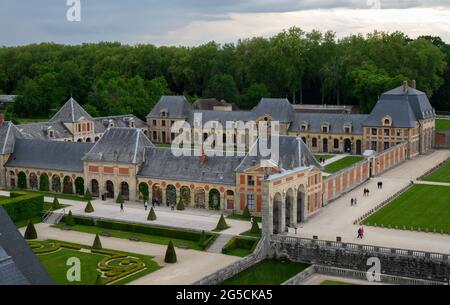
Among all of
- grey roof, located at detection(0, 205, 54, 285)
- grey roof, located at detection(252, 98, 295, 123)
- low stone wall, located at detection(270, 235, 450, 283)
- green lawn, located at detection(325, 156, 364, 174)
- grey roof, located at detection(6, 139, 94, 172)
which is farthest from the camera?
grey roof, located at detection(252, 98, 295, 123)

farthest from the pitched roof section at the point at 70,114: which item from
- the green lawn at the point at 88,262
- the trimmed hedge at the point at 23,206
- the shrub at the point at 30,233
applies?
the green lawn at the point at 88,262

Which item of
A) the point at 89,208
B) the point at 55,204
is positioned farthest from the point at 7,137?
the point at 89,208

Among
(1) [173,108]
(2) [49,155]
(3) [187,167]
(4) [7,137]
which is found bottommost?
(3) [187,167]

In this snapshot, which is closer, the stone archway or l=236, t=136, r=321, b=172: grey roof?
the stone archway

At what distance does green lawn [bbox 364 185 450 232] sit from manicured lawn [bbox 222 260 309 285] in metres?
8.92

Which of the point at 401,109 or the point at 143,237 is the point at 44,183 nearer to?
the point at 143,237

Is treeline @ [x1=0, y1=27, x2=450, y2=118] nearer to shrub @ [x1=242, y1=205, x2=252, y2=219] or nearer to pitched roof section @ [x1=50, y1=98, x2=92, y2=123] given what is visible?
pitched roof section @ [x1=50, y1=98, x2=92, y2=123]

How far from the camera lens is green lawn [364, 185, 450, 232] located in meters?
48.1

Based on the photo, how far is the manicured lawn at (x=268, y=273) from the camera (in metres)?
38.9

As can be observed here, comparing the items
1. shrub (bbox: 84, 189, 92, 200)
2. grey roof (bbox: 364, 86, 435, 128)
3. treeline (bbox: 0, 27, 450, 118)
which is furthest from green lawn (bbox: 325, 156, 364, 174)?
shrub (bbox: 84, 189, 92, 200)

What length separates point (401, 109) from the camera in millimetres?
84062

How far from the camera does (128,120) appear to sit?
Result: 95938 millimetres

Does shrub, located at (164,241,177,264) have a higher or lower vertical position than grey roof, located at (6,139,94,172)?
lower

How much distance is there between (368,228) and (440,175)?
983 inches
